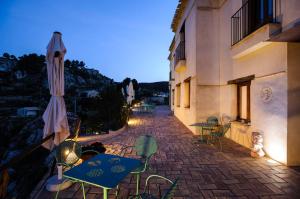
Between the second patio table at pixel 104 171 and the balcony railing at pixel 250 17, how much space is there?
16.3ft

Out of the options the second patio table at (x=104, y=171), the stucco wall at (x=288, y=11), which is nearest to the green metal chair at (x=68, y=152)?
the second patio table at (x=104, y=171)

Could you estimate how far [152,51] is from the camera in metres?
78.1

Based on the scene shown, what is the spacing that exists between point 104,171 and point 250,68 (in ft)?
17.6

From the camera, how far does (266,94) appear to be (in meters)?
4.88

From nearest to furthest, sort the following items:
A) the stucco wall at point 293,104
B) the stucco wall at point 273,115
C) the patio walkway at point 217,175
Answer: the patio walkway at point 217,175
the stucco wall at point 293,104
the stucco wall at point 273,115

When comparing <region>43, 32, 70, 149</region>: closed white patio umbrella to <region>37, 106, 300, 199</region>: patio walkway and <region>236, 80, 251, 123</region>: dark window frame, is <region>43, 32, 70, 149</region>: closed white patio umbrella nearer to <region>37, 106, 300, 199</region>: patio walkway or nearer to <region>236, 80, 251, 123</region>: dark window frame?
<region>37, 106, 300, 199</region>: patio walkway

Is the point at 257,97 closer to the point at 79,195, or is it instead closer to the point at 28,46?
the point at 79,195

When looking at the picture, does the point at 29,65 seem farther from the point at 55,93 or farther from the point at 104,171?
the point at 104,171

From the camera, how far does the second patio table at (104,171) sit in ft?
6.15

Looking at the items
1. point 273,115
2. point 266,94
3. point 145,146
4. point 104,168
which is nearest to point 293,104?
point 273,115

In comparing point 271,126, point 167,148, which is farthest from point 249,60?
point 167,148

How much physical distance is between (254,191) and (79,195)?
2.88 m

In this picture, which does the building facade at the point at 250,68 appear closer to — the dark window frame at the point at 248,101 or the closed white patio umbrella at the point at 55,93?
the dark window frame at the point at 248,101

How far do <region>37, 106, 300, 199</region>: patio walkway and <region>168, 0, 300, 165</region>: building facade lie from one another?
0.76m
